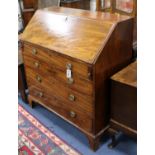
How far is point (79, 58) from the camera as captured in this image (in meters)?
1.54

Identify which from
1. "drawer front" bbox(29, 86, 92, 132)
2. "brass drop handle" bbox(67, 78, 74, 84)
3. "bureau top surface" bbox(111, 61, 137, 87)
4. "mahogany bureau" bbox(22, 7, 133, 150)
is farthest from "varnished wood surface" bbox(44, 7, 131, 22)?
"drawer front" bbox(29, 86, 92, 132)

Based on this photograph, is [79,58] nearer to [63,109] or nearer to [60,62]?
[60,62]

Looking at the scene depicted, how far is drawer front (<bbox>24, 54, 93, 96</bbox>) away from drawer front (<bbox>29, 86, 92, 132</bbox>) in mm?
191

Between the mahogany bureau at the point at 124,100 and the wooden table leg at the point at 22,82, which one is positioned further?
the wooden table leg at the point at 22,82

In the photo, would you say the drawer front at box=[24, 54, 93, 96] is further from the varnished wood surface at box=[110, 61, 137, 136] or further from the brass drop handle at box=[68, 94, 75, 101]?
the varnished wood surface at box=[110, 61, 137, 136]

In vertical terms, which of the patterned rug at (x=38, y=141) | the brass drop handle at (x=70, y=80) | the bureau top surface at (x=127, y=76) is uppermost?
the bureau top surface at (x=127, y=76)

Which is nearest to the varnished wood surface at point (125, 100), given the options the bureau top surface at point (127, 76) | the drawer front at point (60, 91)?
the bureau top surface at point (127, 76)

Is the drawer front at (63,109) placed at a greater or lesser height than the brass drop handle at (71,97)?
lesser

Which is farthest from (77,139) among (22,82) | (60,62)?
(22,82)

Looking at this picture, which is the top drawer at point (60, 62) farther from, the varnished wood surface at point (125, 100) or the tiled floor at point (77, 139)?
the tiled floor at point (77, 139)

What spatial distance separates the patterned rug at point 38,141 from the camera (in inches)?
70.2

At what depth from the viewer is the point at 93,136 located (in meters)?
1.72

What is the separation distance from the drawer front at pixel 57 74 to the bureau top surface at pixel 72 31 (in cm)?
16

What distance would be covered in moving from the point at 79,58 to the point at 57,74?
0.32m
